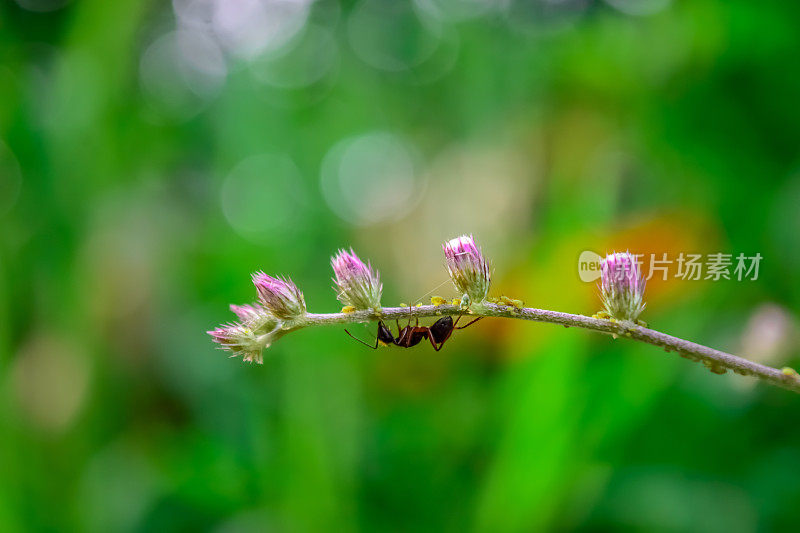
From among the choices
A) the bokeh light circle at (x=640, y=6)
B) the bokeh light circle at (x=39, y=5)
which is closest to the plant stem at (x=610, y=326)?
the bokeh light circle at (x=640, y=6)

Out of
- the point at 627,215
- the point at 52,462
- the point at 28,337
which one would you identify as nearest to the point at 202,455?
the point at 52,462

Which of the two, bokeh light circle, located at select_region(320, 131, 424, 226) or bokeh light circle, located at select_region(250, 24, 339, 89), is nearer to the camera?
bokeh light circle, located at select_region(320, 131, 424, 226)

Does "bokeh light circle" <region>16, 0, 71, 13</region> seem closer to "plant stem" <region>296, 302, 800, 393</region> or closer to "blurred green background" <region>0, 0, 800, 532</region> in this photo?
"blurred green background" <region>0, 0, 800, 532</region>

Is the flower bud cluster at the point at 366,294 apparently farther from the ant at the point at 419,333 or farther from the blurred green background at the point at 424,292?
the blurred green background at the point at 424,292

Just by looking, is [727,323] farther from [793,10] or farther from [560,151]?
[793,10]

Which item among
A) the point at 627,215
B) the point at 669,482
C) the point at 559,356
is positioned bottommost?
the point at 669,482

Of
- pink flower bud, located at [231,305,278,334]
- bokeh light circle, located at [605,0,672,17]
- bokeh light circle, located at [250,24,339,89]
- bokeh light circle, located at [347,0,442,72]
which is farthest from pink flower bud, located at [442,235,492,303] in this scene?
bokeh light circle, located at [347,0,442,72]
